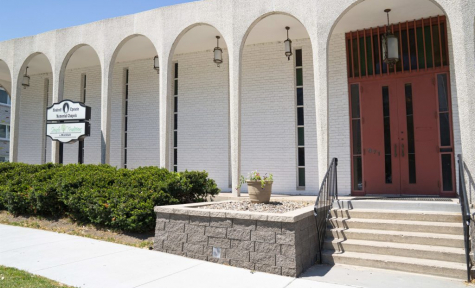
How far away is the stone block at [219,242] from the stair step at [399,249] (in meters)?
1.64

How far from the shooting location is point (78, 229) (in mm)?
7406

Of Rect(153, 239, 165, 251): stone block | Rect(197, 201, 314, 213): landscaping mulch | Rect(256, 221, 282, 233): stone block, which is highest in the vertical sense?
Rect(197, 201, 314, 213): landscaping mulch

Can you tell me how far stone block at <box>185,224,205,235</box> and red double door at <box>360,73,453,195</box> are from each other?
552cm

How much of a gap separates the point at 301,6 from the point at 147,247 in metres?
6.25

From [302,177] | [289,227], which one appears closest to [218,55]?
[302,177]

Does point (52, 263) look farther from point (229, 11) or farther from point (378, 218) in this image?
point (229, 11)

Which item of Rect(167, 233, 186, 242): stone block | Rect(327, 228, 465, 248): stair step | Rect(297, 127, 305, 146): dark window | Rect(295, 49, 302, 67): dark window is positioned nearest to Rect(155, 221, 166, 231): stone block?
Rect(167, 233, 186, 242): stone block

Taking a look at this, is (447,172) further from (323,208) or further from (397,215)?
(323,208)

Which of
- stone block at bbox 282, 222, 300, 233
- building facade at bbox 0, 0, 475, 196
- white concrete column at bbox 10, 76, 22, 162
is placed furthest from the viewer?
white concrete column at bbox 10, 76, 22, 162

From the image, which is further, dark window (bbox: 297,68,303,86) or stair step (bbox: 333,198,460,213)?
dark window (bbox: 297,68,303,86)

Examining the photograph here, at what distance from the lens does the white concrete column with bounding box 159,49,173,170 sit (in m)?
9.72

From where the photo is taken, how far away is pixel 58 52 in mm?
11758

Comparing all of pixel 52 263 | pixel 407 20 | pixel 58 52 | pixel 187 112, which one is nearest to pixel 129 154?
pixel 187 112

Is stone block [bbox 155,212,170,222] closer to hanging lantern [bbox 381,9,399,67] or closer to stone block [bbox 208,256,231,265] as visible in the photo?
stone block [bbox 208,256,231,265]
